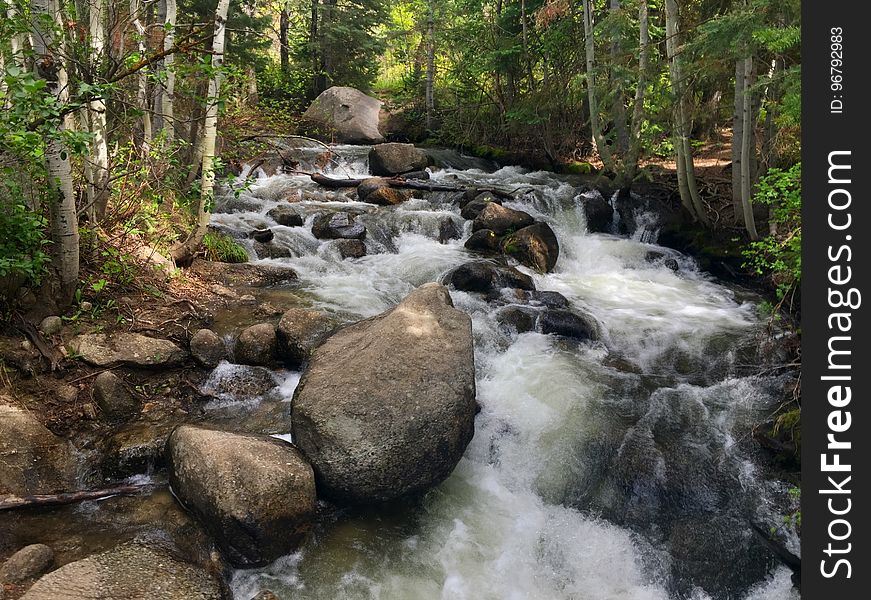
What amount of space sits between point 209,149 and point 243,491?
5.02 meters

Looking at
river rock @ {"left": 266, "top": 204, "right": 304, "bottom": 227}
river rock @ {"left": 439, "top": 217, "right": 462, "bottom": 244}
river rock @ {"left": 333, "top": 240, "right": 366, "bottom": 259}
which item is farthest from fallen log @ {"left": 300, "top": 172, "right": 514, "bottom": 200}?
river rock @ {"left": 333, "top": 240, "right": 366, "bottom": 259}

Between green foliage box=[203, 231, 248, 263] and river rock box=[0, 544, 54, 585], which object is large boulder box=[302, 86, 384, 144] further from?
→ river rock box=[0, 544, 54, 585]

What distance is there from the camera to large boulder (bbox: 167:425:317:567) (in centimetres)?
409

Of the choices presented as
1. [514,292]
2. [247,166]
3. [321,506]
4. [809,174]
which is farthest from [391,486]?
[247,166]

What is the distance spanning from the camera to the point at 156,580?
368 centimetres

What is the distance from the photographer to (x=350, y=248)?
10.3 meters

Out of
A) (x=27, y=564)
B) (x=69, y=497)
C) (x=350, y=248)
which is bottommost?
(x=27, y=564)

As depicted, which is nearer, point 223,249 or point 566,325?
point 566,325

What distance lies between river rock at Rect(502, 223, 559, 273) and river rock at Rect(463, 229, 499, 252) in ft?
0.61

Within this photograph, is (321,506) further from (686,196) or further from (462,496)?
(686,196)

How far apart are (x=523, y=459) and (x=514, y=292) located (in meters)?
3.69

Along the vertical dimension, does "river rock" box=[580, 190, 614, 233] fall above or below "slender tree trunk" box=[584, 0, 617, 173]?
below

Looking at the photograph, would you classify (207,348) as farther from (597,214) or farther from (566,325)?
(597,214)

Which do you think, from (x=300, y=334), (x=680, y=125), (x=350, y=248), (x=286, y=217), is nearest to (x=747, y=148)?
(x=680, y=125)
